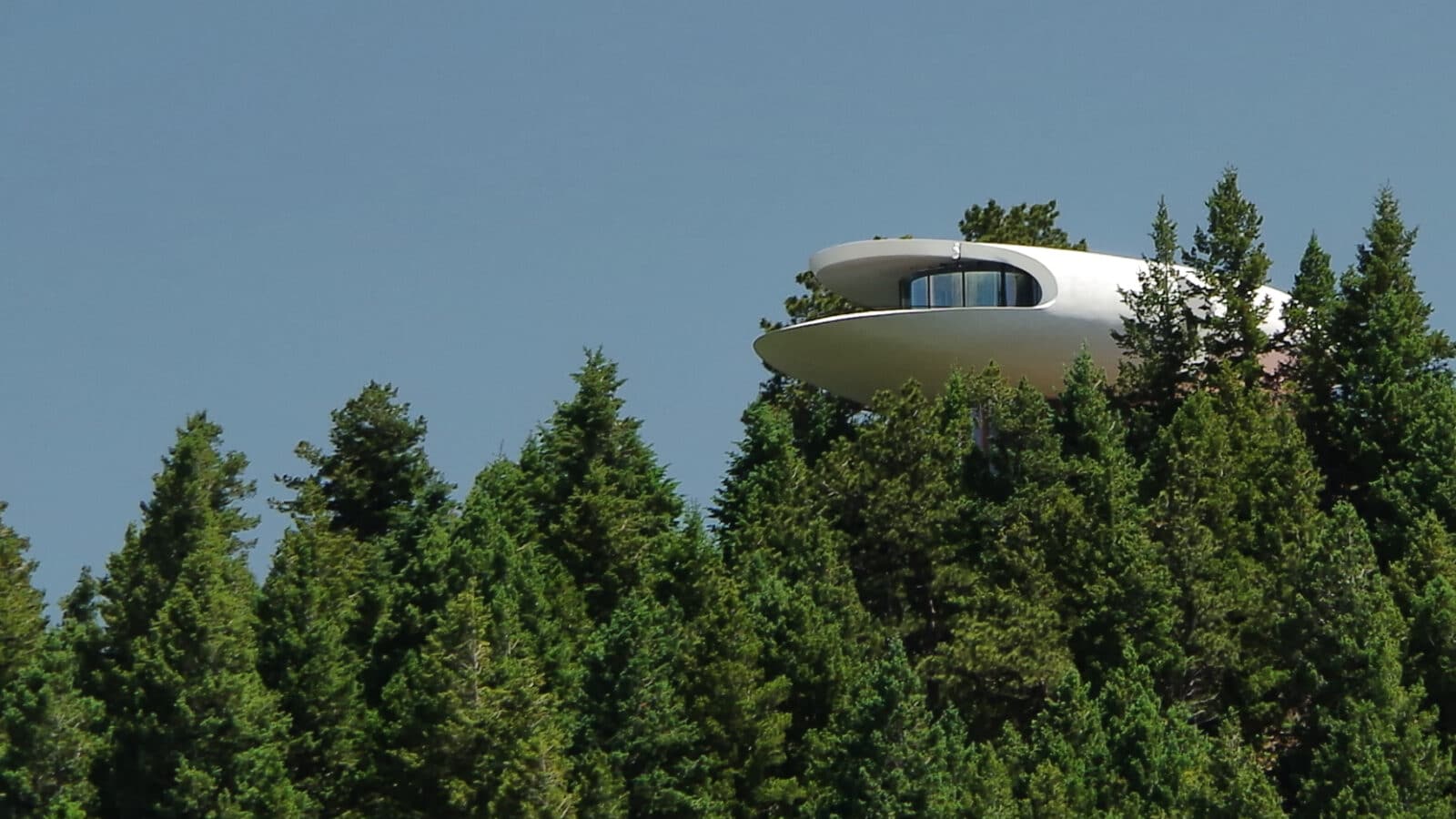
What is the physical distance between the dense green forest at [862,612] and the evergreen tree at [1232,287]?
A: 70mm

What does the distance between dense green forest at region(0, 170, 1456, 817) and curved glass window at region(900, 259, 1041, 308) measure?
2.89m

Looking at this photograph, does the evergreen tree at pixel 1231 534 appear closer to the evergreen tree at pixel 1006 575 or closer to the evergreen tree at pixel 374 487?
the evergreen tree at pixel 1006 575

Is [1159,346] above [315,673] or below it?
above

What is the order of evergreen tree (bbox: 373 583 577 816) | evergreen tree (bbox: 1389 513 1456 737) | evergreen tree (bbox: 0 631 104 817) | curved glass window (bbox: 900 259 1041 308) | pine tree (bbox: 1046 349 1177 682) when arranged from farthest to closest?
curved glass window (bbox: 900 259 1041 308) < pine tree (bbox: 1046 349 1177 682) < evergreen tree (bbox: 1389 513 1456 737) < evergreen tree (bbox: 0 631 104 817) < evergreen tree (bbox: 373 583 577 816)

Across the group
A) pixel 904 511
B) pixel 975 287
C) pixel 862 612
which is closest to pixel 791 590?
pixel 862 612

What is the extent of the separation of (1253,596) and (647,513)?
32.4 ft

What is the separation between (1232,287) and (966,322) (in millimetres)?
4821

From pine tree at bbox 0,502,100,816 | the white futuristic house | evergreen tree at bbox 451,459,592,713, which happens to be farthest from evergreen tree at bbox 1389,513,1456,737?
pine tree at bbox 0,502,100,816

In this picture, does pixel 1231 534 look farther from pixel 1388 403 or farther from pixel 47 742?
pixel 47 742

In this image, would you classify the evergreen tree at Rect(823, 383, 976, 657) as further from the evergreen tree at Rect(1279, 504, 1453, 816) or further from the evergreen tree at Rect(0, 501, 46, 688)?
the evergreen tree at Rect(0, 501, 46, 688)

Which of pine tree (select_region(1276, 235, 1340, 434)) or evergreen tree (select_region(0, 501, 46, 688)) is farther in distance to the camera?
pine tree (select_region(1276, 235, 1340, 434))

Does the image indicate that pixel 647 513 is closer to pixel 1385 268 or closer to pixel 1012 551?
pixel 1012 551

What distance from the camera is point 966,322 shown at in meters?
52.4

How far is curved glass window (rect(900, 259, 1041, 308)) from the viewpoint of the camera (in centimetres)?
5384
